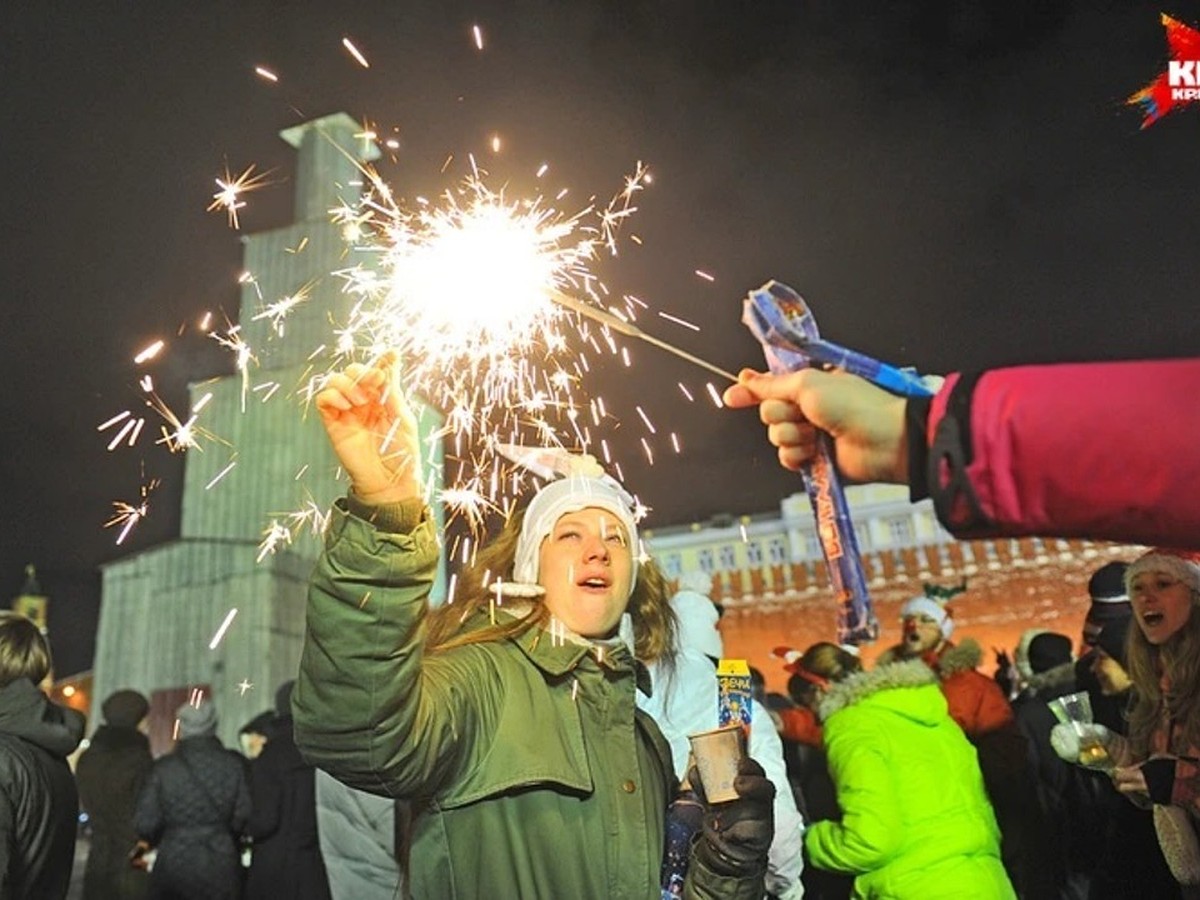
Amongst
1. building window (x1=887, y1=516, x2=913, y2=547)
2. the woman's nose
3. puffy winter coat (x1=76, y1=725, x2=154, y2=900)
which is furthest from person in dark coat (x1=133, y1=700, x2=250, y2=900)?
building window (x1=887, y1=516, x2=913, y2=547)

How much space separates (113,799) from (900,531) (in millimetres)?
30317

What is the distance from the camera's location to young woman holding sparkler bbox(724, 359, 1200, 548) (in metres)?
1.43

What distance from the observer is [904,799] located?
3812mm

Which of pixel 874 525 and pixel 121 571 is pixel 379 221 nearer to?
pixel 121 571

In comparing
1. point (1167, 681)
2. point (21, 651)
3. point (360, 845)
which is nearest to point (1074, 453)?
Result: point (1167, 681)

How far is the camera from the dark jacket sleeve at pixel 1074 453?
1.43 m

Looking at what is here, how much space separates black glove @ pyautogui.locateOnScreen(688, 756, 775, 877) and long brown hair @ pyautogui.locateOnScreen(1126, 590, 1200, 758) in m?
1.81

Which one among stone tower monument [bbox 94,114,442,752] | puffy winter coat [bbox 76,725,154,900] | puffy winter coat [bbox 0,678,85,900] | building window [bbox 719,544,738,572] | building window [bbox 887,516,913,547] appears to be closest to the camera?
puffy winter coat [bbox 0,678,85,900]

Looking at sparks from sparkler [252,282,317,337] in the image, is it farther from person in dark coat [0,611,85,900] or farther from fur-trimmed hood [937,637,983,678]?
fur-trimmed hood [937,637,983,678]

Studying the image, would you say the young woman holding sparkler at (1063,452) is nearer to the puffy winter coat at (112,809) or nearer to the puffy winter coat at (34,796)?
the puffy winter coat at (34,796)

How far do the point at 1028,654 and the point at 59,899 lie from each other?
183 inches

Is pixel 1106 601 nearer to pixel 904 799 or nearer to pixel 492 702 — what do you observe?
pixel 904 799

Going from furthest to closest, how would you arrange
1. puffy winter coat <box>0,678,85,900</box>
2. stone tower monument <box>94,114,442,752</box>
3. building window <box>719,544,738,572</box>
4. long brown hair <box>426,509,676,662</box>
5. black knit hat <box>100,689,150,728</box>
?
building window <box>719,544,738,572</box> < stone tower monument <box>94,114,442,752</box> < black knit hat <box>100,689,150,728</box> < puffy winter coat <box>0,678,85,900</box> < long brown hair <box>426,509,676,662</box>
